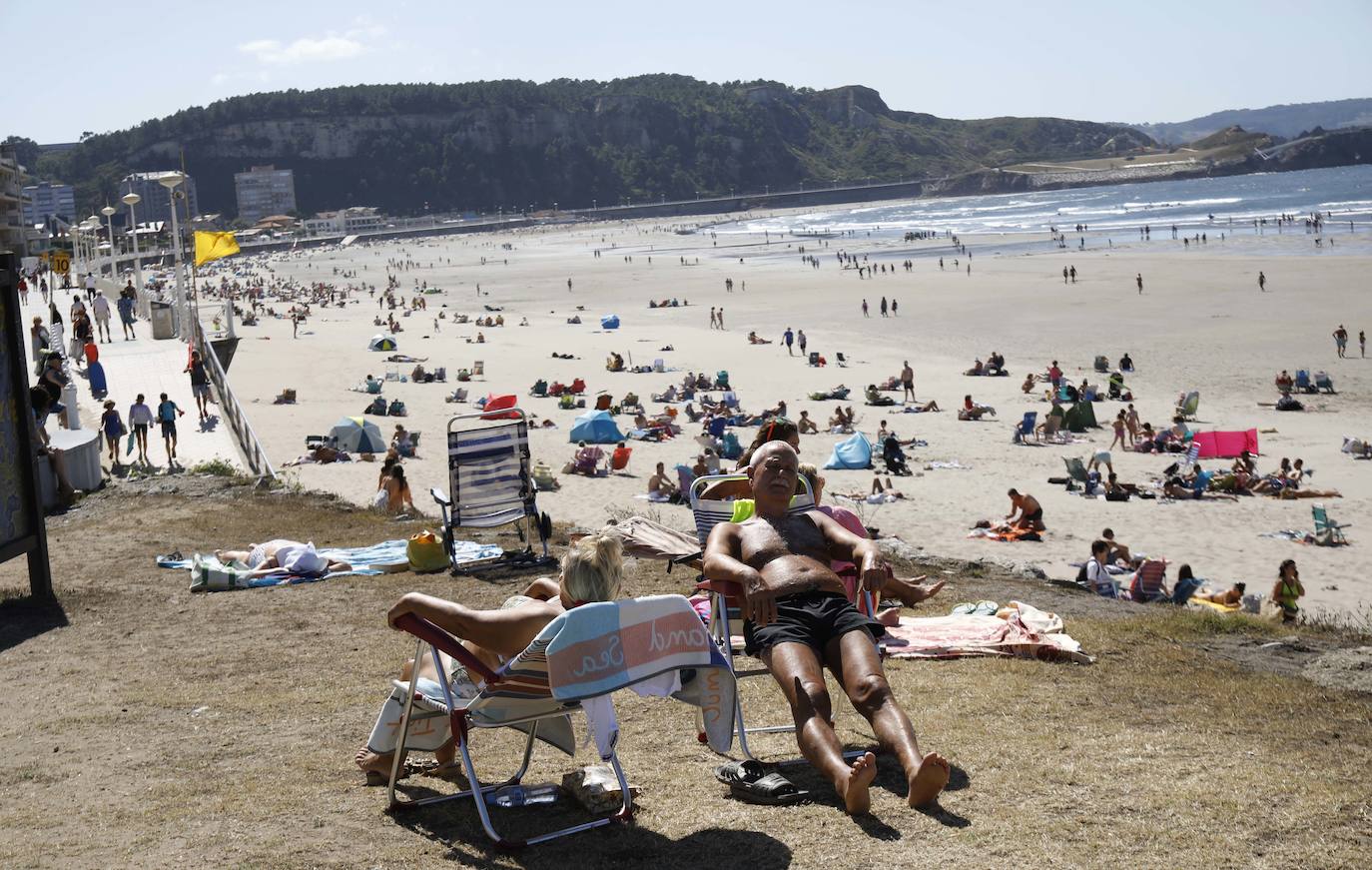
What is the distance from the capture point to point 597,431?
18.8 metres

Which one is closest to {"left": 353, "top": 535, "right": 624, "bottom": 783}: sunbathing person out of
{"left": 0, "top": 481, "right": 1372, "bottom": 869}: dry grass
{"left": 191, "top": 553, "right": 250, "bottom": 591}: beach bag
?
{"left": 0, "top": 481, "right": 1372, "bottom": 869}: dry grass

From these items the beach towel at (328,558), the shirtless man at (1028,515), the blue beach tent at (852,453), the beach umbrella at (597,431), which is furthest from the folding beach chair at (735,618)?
the beach umbrella at (597,431)

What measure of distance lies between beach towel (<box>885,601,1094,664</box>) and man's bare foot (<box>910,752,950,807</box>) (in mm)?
1880

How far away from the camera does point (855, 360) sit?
27.1m

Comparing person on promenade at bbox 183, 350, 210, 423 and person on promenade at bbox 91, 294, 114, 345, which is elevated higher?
person on promenade at bbox 91, 294, 114, 345

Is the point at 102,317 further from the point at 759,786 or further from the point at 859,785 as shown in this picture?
the point at 859,785

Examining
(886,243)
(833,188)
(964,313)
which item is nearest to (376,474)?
(964,313)

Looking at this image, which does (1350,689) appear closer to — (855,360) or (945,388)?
(945,388)

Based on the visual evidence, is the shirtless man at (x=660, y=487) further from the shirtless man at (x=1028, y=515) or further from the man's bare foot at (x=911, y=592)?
the man's bare foot at (x=911, y=592)

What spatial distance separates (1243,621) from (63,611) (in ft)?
19.7

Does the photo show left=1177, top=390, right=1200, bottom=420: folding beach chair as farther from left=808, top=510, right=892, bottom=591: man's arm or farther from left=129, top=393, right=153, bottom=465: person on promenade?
left=808, top=510, right=892, bottom=591: man's arm

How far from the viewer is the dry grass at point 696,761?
10.9 ft

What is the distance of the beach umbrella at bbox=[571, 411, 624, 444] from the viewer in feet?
61.4

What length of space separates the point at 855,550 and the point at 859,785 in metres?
1.07
